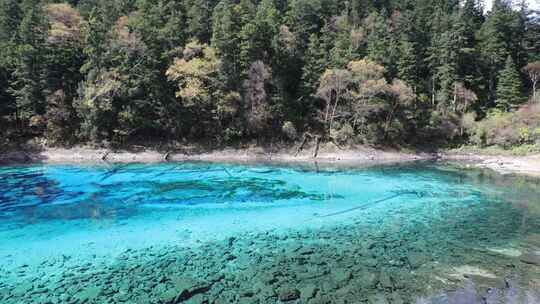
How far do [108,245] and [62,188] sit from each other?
12.0 metres

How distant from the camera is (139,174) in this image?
28609 millimetres

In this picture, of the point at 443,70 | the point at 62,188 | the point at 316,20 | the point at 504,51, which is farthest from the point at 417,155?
the point at 62,188

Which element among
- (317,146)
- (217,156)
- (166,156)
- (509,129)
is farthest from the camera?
(317,146)

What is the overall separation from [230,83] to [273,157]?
9118 mm

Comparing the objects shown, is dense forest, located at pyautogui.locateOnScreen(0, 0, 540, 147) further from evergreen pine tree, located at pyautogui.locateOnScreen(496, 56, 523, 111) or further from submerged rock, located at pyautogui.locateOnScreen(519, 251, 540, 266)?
submerged rock, located at pyautogui.locateOnScreen(519, 251, 540, 266)

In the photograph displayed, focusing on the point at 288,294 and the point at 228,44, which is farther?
the point at 228,44

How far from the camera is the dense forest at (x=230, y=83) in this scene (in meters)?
36.6

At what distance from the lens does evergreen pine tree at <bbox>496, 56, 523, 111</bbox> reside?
43281 millimetres

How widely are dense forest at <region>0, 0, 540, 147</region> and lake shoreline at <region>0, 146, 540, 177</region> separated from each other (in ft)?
5.52

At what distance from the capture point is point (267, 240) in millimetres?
14523

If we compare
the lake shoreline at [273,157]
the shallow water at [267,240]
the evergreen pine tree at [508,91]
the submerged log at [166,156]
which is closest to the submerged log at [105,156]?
the lake shoreline at [273,157]

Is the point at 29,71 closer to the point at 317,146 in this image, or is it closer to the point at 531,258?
the point at 317,146

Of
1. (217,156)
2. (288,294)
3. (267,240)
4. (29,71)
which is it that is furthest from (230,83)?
(288,294)

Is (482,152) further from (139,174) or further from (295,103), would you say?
(139,174)
